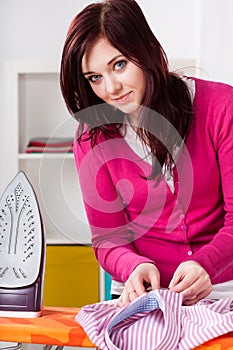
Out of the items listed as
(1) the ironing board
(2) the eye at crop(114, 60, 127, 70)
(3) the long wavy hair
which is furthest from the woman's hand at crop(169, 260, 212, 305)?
(2) the eye at crop(114, 60, 127, 70)

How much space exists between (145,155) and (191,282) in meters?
0.32

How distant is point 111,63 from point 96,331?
47 centimetres

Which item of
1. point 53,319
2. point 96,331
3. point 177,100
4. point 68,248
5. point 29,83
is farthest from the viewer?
point 29,83

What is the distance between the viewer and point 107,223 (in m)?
1.42

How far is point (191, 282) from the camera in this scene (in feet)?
3.83

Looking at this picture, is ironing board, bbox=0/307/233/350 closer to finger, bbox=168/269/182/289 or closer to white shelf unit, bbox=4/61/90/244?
finger, bbox=168/269/182/289

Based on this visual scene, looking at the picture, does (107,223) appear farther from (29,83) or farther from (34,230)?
(29,83)

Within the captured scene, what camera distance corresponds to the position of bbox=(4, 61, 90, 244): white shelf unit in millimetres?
3254

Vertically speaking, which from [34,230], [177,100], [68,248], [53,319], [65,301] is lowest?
[65,301]

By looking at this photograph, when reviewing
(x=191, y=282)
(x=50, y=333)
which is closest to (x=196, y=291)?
(x=191, y=282)

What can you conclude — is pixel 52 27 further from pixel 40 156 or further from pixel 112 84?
pixel 112 84

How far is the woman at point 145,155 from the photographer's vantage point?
125 centimetres

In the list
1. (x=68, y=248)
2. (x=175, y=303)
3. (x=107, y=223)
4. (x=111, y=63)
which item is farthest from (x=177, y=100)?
(x=68, y=248)

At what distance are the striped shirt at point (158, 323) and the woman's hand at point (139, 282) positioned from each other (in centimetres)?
6
